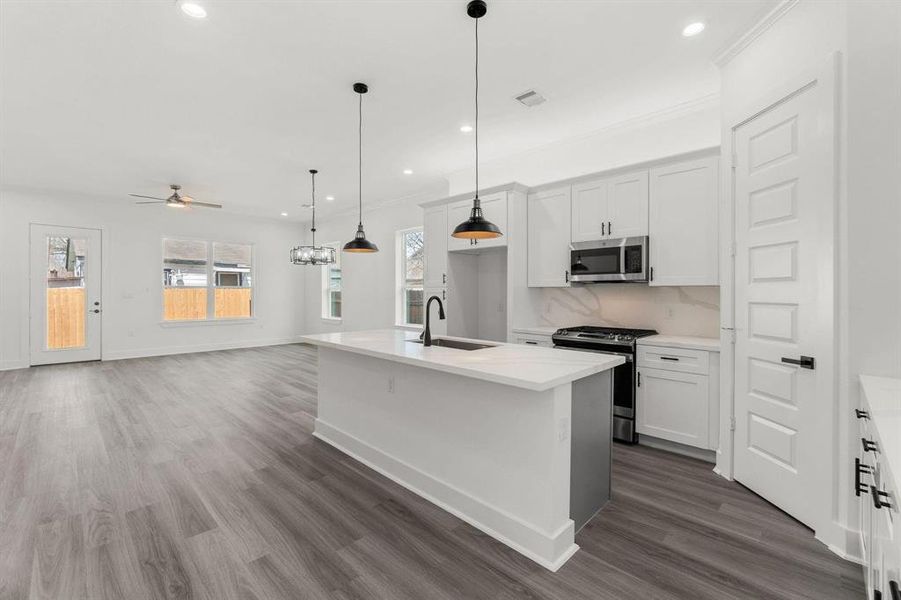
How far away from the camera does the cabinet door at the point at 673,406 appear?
3131 mm

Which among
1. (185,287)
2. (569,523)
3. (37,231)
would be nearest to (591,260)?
(569,523)

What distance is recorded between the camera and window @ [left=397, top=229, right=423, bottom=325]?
23.2ft

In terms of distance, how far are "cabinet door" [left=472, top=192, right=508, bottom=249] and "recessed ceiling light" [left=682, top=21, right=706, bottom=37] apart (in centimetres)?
204

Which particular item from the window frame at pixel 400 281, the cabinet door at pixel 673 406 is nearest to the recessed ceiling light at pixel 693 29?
the cabinet door at pixel 673 406

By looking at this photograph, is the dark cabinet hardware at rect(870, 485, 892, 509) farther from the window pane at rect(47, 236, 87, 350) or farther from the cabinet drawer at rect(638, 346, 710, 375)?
the window pane at rect(47, 236, 87, 350)

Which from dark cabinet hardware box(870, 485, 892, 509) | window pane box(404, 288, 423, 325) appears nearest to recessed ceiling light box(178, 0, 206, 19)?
dark cabinet hardware box(870, 485, 892, 509)

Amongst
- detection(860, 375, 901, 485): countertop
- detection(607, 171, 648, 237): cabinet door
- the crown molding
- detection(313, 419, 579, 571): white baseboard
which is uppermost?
the crown molding

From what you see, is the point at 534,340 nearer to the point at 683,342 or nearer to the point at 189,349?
the point at 683,342

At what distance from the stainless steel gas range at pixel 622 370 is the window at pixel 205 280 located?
25.6ft

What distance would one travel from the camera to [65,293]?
23.0ft

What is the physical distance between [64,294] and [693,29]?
9.43 m

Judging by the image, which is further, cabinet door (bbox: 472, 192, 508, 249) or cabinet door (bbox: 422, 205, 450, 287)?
cabinet door (bbox: 422, 205, 450, 287)

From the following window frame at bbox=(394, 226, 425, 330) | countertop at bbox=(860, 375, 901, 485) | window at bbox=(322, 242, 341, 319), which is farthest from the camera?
window at bbox=(322, 242, 341, 319)

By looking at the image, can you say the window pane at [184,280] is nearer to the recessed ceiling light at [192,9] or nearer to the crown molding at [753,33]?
the recessed ceiling light at [192,9]
